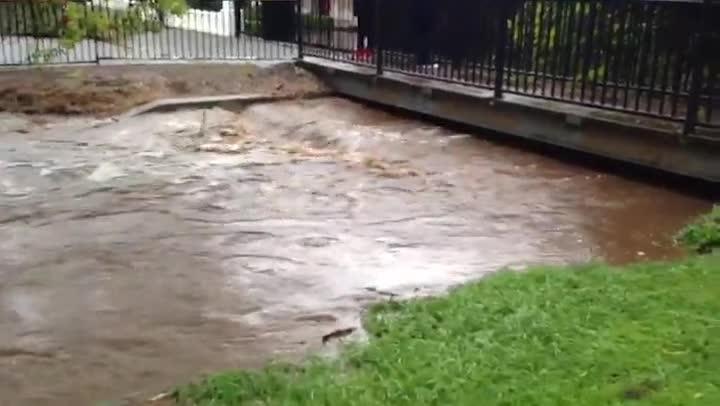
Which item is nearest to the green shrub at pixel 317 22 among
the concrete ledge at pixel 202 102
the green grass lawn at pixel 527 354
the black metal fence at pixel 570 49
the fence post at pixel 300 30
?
the fence post at pixel 300 30

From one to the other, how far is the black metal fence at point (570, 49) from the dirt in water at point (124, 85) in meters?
1.74

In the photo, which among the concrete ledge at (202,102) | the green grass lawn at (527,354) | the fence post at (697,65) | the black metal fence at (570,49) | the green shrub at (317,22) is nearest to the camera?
the green grass lawn at (527,354)

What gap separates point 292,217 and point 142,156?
10.6 feet

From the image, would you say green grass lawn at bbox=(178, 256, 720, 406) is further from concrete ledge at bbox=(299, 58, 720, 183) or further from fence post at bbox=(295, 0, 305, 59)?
fence post at bbox=(295, 0, 305, 59)

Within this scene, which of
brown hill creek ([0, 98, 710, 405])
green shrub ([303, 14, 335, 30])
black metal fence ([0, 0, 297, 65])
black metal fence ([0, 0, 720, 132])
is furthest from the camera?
green shrub ([303, 14, 335, 30])

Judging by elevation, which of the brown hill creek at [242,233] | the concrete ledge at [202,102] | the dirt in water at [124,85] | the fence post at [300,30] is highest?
the fence post at [300,30]

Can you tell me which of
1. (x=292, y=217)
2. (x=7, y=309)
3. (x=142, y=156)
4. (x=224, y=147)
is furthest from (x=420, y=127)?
(x=7, y=309)

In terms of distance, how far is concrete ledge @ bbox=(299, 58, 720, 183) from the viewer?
8.30 metres

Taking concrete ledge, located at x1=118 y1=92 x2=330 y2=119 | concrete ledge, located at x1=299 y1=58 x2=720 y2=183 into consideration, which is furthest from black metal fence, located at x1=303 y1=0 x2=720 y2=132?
concrete ledge, located at x1=118 y1=92 x2=330 y2=119

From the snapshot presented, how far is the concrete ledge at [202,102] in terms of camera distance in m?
12.2

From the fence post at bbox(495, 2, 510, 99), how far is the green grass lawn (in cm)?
538

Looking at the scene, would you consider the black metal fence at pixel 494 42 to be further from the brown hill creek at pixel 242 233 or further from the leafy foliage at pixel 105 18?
the brown hill creek at pixel 242 233

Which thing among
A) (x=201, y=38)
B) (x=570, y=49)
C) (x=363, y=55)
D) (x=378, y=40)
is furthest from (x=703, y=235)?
(x=201, y=38)

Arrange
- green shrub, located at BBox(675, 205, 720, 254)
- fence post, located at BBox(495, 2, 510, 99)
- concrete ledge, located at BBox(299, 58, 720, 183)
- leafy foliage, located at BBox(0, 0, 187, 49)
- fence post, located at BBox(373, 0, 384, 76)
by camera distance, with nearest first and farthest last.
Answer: leafy foliage, located at BBox(0, 0, 187, 49), green shrub, located at BBox(675, 205, 720, 254), concrete ledge, located at BBox(299, 58, 720, 183), fence post, located at BBox(495, 2, 510, 99), fence post, located at BBox(373, 0, 384, 76)
